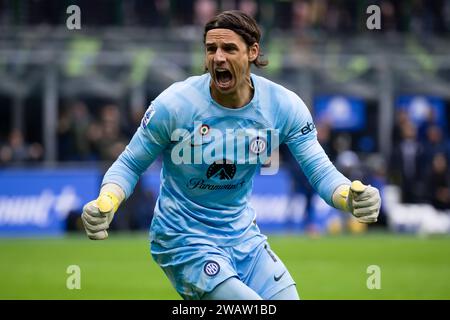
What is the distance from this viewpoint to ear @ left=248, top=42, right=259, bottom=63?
721cm

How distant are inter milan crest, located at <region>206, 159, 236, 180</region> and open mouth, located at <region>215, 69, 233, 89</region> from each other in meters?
0.52

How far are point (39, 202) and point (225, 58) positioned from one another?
50.9 feet

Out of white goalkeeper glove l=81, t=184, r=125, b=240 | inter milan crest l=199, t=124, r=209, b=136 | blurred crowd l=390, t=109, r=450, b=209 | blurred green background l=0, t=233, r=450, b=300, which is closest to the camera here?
white goalkeeper glove l=81, t=184, r=125, b=240

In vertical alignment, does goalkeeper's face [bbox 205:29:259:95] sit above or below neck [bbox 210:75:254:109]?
above

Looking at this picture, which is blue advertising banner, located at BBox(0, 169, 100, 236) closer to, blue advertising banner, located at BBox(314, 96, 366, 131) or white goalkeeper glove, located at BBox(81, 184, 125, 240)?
blue advertising banner, located at BBox(314, 96, 366, 131)

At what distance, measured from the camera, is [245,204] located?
7.36 meters

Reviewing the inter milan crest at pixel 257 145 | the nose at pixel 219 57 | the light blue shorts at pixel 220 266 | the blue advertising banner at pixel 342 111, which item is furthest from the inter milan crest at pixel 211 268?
the blue advertising banner at pixel 342 111

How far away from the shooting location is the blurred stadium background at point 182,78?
22016mm

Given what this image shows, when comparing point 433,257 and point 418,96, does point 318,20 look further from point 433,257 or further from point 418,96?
point 433,257

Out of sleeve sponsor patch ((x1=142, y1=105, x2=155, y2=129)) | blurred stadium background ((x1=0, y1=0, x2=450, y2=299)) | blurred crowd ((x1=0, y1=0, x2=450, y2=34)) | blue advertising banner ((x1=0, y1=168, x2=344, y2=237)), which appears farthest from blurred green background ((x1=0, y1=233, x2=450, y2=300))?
blurred crowd ((x1=0, y1=0, x2=450, y2=34))

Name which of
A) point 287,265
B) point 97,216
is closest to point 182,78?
point 287,265
